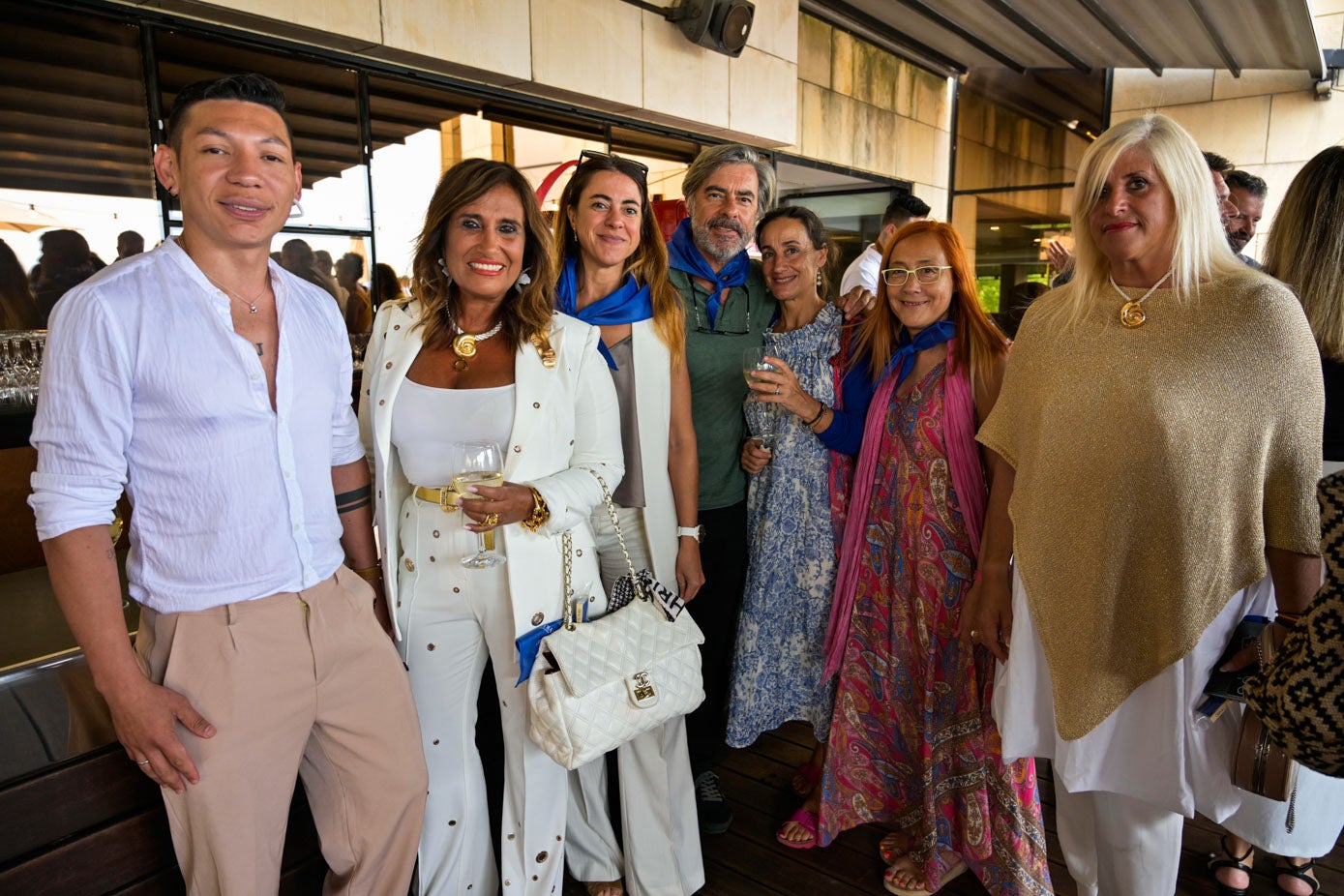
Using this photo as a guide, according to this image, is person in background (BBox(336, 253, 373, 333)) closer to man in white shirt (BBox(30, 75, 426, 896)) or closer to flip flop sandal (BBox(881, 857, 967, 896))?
man in white shirt (BBox(30, 75, 426, 896))

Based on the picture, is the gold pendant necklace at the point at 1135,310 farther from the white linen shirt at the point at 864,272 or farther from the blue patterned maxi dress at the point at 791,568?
the white linen shirt at the point at 864,272

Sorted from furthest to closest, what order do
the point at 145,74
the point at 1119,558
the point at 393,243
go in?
the point at 393,243, the point at 145,74, the point at 1119,558

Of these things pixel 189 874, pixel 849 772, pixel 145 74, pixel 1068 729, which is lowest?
pixel 849 772

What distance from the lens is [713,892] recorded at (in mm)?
2500

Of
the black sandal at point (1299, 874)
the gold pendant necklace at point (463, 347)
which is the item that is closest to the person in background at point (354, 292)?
the gold pendant necklace at point (463, 347)

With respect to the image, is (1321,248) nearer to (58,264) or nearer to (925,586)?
(925,586)

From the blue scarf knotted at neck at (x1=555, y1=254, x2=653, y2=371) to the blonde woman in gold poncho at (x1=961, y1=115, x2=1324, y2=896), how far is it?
3.43 feet

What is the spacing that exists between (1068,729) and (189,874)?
1.84m

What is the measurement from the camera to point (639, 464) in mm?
2393

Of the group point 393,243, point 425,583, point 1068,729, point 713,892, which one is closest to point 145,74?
point 393,243

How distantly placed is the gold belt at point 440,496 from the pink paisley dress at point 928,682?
47.8 inches

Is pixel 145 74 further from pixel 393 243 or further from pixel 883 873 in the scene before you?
pixel 883 873

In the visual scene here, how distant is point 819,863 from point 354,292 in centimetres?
341

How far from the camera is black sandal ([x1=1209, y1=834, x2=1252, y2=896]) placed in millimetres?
2488
